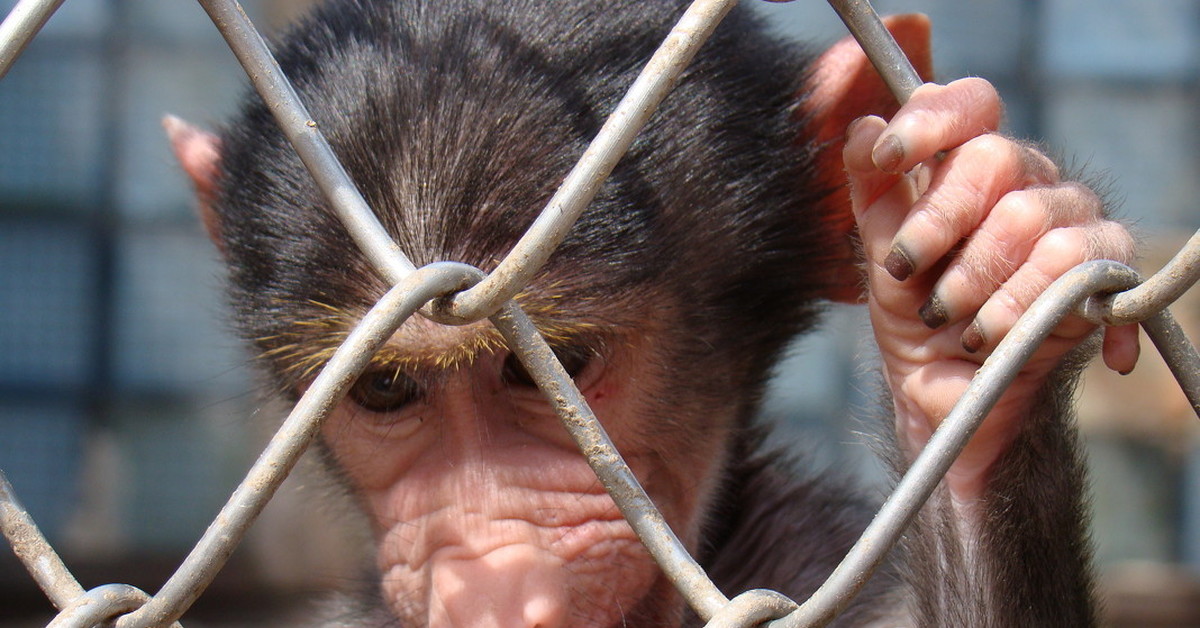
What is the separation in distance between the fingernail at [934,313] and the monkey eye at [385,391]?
103 centimetres

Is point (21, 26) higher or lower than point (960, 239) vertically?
higher

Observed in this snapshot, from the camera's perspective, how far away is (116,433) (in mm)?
7996

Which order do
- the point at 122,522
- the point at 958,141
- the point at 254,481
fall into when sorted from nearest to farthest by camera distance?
the point at 254,481, the point at 958,141, the point at 122,522

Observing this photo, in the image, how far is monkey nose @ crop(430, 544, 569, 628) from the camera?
6.42 feet

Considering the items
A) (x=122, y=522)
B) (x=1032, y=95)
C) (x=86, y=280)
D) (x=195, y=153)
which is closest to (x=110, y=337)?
(x=86, y=280)

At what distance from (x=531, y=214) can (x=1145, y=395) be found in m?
5.95

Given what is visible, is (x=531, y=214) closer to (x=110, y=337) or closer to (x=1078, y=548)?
(x=1078, y=548)

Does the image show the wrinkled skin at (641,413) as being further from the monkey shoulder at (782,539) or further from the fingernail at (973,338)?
the monkey shoulder at (782,539)

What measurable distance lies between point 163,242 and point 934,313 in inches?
277

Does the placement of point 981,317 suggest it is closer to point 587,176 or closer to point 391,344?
point 587,176

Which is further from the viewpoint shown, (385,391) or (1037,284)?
(385,391)

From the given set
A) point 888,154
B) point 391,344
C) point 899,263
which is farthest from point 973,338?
point 391,344

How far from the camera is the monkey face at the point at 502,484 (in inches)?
80.7

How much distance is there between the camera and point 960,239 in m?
1.69
